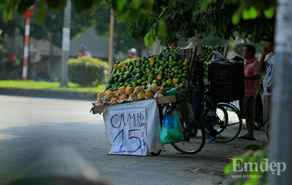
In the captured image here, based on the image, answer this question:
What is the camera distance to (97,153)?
25.0 feet

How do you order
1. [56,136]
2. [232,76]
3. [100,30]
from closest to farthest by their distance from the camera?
[232,76], [56,136], [100,30]

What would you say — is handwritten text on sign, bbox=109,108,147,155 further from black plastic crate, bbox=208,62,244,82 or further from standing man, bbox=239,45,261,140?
standing man, bbox=239,45,261,140

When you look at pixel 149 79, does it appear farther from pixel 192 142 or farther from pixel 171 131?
pixel 192 142

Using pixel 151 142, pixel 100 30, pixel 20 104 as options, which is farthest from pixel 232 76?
pixel 100 30

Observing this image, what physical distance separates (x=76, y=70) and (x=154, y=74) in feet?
45.2

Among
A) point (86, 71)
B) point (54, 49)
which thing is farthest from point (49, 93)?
point (54, 49)

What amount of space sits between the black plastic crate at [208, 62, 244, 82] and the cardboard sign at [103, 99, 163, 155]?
1875 millimetres

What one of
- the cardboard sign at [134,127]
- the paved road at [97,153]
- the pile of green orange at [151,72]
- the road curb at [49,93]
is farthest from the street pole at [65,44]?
the cardboard sign at [134,127]

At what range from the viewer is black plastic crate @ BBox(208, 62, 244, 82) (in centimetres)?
856

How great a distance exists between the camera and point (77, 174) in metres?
2.15

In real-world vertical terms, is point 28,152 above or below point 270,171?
below

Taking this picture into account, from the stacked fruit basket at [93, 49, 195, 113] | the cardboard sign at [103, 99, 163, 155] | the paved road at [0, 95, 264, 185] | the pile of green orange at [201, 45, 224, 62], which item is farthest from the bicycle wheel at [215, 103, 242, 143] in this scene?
the cardboard sign at [103, 99, 163, 155]

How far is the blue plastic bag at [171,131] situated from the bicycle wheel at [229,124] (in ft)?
7.89

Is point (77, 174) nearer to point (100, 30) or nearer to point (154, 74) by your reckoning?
point (154, 74)
